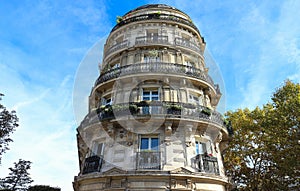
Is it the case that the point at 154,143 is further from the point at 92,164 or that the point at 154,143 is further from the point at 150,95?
the point at 92,164

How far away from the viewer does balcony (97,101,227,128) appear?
46.9 ft

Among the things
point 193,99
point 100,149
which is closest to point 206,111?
point 193,99

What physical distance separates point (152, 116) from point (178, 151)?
2.56 meters

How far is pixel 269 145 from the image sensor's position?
18188mm

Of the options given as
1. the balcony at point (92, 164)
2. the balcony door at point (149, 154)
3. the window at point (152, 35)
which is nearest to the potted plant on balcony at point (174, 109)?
the balcony door at point (149, 154)

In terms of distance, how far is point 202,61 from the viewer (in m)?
20.4

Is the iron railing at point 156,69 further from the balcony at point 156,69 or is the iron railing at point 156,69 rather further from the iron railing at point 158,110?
the iron railing at point 158,110

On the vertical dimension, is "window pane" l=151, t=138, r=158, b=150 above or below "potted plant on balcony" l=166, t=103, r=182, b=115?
below

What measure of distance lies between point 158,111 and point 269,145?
10.0 meters

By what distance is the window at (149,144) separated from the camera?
45.9 feet

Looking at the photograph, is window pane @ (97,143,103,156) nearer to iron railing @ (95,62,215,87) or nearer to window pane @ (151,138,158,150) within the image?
window pane @ (151,138,158,150)

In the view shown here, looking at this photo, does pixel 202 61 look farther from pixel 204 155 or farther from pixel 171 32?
pixel 204 155

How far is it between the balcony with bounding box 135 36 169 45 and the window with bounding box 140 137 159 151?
8.08 meters

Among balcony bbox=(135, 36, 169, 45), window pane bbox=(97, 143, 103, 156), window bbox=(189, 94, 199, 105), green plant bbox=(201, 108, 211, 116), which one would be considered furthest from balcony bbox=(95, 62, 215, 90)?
window pane bbox=(97, 143, 103, 156)
